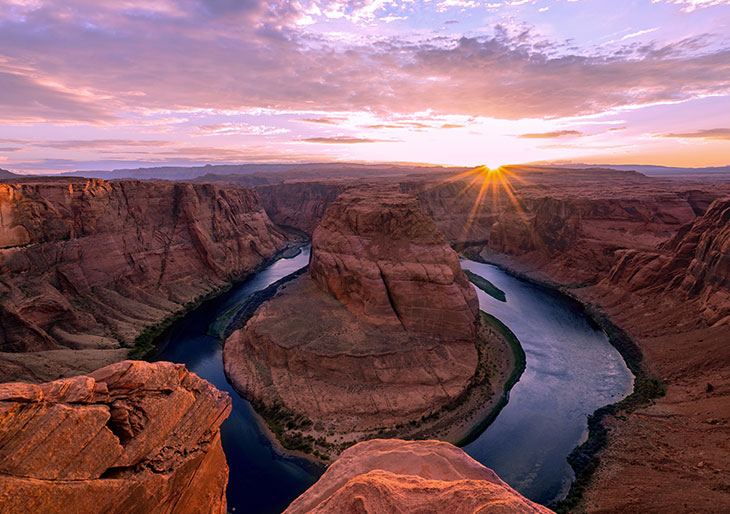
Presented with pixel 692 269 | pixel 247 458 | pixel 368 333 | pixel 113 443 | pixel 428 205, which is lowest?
pixel 247 458

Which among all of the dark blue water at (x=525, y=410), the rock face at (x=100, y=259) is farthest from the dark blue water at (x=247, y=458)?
the rock face at (x=100, y=259)

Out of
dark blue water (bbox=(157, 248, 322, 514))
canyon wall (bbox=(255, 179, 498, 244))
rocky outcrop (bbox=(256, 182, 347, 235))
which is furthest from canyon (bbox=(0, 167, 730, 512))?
rocky outcrop (bbox=(256, 182, 347, 235))

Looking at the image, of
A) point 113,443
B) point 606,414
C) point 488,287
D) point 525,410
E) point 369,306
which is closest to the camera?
point 113,443

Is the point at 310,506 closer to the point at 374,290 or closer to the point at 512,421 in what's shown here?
the point at 512,421

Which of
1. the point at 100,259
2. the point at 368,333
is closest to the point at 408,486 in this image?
the point at 368,333

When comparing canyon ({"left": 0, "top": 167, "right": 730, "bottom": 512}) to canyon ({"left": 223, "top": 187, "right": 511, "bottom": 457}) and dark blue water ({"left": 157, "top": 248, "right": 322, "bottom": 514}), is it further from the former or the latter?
dark blue water ({"left": 157, "top": 248, "right": 322, "bottom": 514})

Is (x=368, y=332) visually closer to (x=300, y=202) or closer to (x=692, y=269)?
(x=692, y=269)

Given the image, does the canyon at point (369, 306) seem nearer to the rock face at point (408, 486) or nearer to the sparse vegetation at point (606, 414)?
the rock face at point (408, 486)
